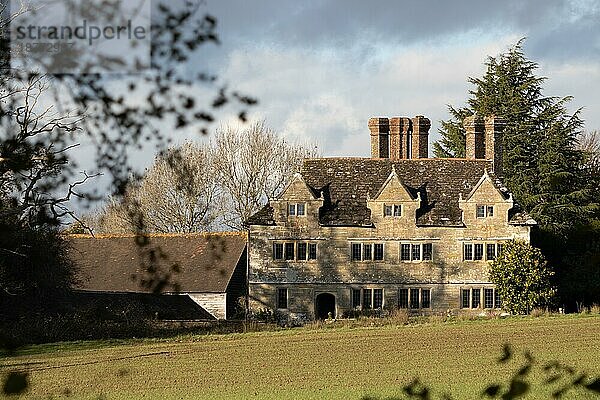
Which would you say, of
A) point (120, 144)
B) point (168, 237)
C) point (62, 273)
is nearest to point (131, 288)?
point (168, 237)

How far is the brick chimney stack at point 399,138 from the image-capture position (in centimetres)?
5022

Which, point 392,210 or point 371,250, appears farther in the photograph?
point 392,210

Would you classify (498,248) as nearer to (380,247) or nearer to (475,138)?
(380,247)

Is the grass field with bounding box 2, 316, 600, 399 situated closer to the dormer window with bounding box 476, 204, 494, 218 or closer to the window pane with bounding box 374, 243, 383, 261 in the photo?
the window pane with bounding box 374, 243, 383, 261

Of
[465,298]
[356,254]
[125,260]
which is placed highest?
[356,254]

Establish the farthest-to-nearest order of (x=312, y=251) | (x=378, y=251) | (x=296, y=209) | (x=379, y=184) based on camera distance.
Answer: (x=379, y=184) → (x=296, y=209) → (x=312, y=251) → (x=378, y=251)

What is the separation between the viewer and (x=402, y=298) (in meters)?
45.9

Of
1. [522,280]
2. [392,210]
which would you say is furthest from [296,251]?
[522,280]

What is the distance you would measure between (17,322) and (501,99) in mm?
35642

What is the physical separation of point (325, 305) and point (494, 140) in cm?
1224

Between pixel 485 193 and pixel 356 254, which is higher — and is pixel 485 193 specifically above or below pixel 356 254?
above

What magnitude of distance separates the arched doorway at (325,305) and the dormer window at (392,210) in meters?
4.61

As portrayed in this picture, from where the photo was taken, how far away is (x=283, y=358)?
94.1ft

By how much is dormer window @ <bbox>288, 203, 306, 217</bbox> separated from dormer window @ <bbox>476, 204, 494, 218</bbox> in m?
8.07
